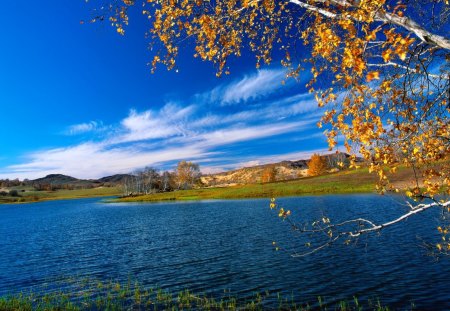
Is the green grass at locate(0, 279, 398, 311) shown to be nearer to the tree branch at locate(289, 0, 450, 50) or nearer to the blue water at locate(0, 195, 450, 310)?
the blue water at locate(0, 195, 450, 310)

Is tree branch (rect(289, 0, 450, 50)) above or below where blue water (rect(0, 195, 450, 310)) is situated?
above

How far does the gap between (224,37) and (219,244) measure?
3050 centimetres

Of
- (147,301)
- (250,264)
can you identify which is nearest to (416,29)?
(147,301)

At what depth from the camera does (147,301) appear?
2078 centimetres

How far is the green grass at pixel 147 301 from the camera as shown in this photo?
18828mm

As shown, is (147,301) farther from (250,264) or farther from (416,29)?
(416,29)

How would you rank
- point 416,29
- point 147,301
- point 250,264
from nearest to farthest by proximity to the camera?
point 416,29 < point 147,301 < point 250,264

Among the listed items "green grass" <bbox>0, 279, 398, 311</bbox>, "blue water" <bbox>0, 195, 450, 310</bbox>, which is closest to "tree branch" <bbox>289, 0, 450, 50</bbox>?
"blue water" <bbox>0, 195, 450, 310</bbox>

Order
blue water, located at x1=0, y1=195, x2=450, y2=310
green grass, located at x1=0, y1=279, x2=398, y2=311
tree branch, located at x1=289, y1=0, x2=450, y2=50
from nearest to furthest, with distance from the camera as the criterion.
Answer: tree branch, located at x1=289, y1=0, x2=450, y2=50 < green grass, located at x1=0, y1=279, x2=398, y2=311 < blue water, located at x1=0, y1=195, x2=450, y2=310

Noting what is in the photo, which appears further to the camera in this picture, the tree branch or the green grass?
the green grass

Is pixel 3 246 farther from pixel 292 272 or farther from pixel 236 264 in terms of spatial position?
pixel 292 272

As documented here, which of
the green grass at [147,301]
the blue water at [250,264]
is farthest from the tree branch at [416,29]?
the green grass at [147,301]

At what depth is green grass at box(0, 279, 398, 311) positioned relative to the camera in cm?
1883

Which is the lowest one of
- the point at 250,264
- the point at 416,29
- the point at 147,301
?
the point at 250,264
